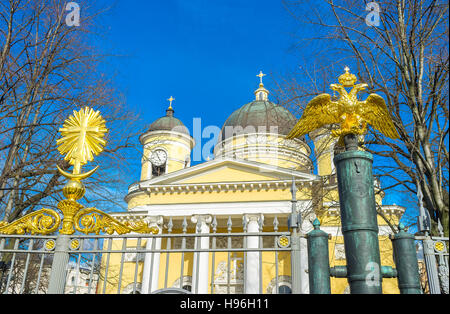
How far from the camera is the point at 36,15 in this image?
24.6ft

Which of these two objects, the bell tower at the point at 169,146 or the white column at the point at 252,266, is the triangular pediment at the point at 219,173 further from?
the bell tower at the point at 169,146

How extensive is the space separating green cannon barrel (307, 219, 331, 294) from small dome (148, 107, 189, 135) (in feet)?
91.6

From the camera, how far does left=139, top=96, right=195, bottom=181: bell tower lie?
28844 mm

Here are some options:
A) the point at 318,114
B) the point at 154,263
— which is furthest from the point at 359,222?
the point at 154,263

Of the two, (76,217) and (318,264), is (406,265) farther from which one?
(76,217)

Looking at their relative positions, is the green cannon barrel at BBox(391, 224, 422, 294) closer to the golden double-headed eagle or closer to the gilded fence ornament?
the golden double-headed eagle

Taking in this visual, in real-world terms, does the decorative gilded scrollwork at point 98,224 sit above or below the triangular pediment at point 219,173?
below

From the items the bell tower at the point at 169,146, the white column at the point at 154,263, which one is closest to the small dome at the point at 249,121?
the bell tower at the point at 169,146

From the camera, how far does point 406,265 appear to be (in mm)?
3152

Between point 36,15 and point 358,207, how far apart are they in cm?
731

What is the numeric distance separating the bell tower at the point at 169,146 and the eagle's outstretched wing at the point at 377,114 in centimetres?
2482

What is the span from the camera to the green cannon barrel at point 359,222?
2926mm
